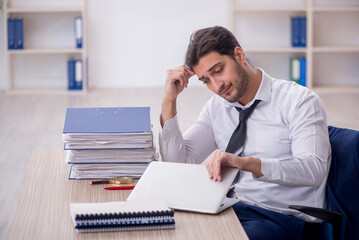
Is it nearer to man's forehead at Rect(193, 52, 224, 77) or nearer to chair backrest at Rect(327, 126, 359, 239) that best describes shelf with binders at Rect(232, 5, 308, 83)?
man's forehead at Rect(193, 52, 224, 77)

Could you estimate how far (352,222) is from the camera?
5.60ft

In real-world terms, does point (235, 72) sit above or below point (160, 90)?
above

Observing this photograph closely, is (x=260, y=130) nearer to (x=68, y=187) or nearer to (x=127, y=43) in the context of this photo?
(x=68, y=187)

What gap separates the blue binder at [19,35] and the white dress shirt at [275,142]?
454 centimetres

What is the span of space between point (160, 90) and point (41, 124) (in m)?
1.76

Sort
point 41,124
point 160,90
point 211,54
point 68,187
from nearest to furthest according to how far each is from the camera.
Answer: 1. point 68,187
2. point 211,54
3. point 41,124
4. point 160,90

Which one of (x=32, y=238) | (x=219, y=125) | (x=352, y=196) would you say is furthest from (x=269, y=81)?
(x=32, y=238)

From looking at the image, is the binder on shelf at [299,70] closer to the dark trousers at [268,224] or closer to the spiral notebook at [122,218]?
the dark trousers at [268,224]

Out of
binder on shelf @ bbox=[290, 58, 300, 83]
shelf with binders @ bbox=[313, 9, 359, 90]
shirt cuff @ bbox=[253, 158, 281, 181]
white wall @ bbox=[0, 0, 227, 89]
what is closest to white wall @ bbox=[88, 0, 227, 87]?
white wall @ bbox=[0, 0, 227, 89]

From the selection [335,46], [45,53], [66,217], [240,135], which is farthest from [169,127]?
[335,46]

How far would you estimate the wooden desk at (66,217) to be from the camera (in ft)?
4.41

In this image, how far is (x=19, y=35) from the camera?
20.2ft

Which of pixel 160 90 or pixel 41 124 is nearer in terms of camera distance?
pixel 41 124

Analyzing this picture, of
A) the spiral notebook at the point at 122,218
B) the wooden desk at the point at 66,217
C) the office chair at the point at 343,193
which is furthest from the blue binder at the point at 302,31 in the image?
the spiral notebook at the point at 122,218
